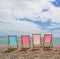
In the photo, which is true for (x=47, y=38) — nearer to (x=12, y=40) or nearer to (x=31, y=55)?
(x=12, y=40)

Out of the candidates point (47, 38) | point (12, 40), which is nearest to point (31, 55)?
point (47, 38)

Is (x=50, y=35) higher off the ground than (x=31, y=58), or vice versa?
(x=50, y=35)

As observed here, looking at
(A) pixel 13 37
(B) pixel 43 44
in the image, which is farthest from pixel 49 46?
(A) pixel 13 37

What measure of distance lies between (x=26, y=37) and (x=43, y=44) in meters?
1.13

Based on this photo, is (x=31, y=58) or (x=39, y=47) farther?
(x=39, y=47)

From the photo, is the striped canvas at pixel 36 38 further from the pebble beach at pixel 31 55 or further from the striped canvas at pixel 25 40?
the pebble beach at pixel 31 55

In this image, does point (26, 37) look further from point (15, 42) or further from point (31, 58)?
point (31, 58)

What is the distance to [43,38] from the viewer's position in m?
13.3

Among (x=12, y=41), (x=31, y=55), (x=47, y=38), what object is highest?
(x=47, y=38)

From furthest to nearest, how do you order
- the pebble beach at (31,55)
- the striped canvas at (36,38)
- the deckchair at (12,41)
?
the deckchair at (12,41), the striped canvas at (36,38), the pebble beach at (31,55)

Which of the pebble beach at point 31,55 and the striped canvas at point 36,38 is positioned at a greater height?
the striped canvas at point 36,38

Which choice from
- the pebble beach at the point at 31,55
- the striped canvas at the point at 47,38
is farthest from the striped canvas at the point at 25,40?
the pebble beach at the point at 31,55

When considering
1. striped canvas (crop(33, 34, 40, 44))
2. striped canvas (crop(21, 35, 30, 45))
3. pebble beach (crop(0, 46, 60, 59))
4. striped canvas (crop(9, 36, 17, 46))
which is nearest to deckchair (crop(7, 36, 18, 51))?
striped canvas (crop(9, 36, 17, 46))

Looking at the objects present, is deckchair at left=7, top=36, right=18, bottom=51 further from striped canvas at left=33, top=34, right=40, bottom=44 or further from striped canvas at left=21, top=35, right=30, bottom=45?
striped canvas at left=33, top=34, right=40, bottom=44
